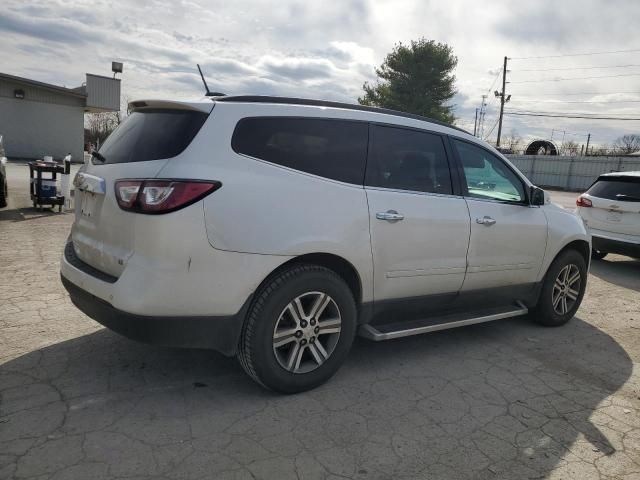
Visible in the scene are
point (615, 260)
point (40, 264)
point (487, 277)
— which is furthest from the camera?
point (615, 260)

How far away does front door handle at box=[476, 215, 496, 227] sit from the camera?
4.16 m

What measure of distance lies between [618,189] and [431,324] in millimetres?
5917

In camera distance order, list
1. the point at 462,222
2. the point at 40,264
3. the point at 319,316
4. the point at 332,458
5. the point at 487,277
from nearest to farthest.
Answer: the point at 332,458 → the point at 319,316 → the point at 462,222 → the point at 487,277 → the point at 40,264

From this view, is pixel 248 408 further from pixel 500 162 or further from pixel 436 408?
pixel 500 162

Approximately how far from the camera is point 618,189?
819cm

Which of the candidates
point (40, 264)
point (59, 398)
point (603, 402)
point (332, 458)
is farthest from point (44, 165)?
point (603, 402)

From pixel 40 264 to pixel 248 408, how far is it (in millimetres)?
4205

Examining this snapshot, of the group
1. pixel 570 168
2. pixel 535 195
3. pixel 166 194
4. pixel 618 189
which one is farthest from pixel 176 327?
pixel 570 168

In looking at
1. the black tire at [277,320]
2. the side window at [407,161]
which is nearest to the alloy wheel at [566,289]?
the side window at [407,161]

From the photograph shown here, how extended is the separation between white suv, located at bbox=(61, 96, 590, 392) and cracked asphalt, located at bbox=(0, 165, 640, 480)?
33cm

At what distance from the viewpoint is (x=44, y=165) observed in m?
9.79

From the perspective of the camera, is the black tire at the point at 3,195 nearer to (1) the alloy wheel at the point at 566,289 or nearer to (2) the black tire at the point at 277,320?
(2) the black tire at the point at 277,320

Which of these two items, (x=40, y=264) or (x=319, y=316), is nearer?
(x=319, y=316)

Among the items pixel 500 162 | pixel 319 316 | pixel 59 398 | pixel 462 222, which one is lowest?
pixel 59 398
